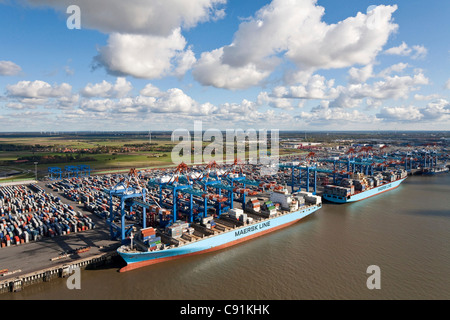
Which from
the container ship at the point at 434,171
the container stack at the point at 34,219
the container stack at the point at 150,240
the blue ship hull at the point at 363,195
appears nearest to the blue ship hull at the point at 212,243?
the container stack at the point at 150,240

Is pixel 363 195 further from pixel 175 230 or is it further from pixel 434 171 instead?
pixel 434 171

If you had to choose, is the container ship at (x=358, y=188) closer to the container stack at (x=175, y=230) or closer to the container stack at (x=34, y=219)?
the container stack at (x=175, y=230)

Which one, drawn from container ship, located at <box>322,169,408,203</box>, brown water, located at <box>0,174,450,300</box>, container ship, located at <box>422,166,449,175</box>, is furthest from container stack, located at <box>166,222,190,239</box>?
container ship, located at <box>422,166,449,175</box>

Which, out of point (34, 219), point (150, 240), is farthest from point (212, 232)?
point (34, 219)

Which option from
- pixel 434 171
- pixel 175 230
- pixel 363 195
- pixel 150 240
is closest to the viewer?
pixel 150 240
